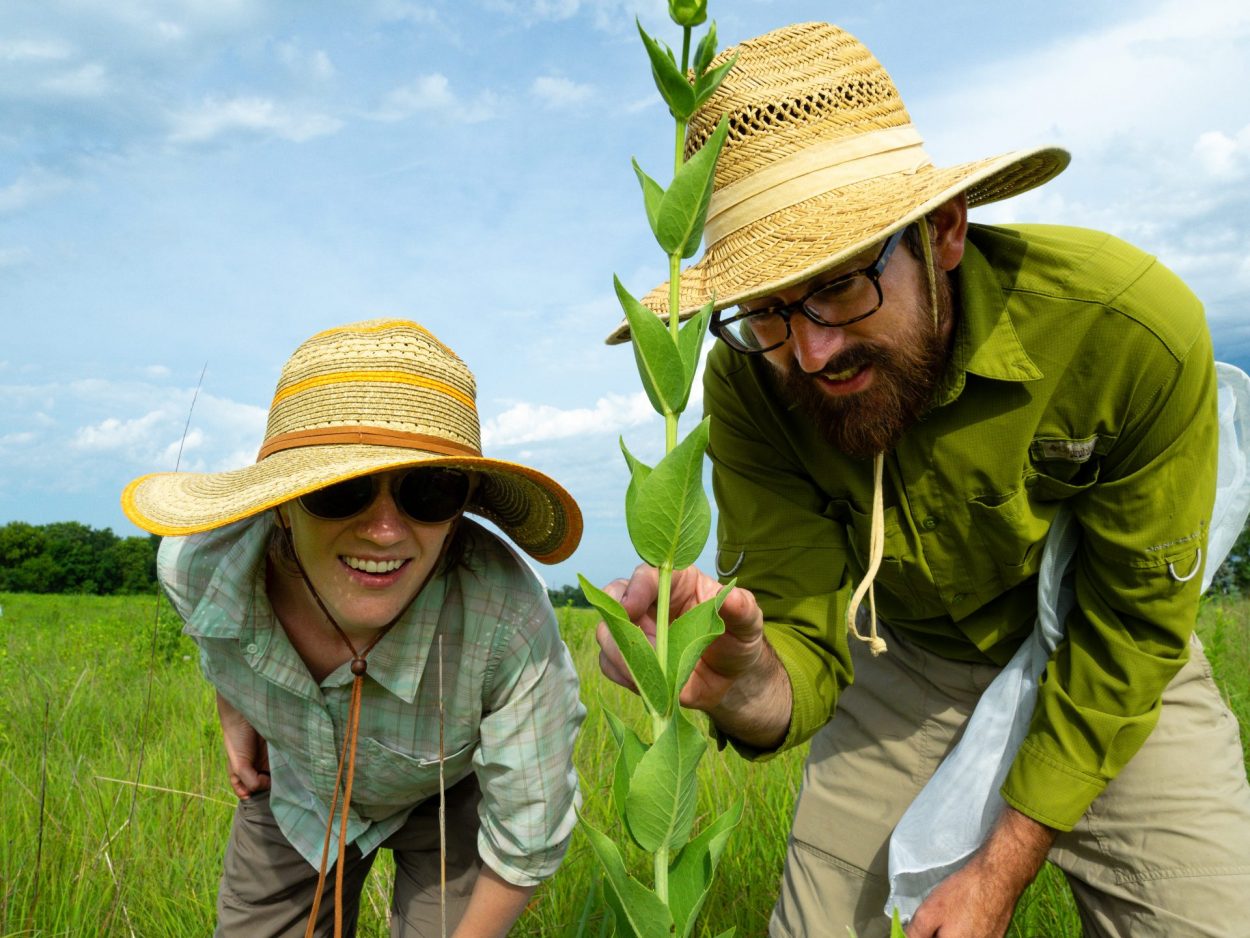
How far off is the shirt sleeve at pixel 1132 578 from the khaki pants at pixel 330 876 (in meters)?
1.20

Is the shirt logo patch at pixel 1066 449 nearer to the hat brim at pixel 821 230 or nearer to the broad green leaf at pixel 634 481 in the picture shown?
the hat brim at pixel 821 230

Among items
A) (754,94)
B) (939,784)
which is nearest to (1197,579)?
(939,784)

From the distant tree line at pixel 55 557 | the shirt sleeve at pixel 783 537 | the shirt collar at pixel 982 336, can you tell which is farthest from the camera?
the distant tree line at pixel 55 557

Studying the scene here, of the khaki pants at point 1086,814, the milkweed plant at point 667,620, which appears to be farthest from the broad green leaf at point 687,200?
the khaki pants at point 1086,814

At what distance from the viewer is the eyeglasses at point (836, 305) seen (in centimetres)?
173

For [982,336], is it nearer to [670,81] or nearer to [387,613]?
[387,613]

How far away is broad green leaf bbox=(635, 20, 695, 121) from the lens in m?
0.60

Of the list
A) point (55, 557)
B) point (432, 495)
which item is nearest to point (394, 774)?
point (432, 495)

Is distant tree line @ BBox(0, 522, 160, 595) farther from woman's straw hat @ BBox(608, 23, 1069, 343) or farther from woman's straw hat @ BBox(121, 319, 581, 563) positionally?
woman's straw hat @ BBox(608, 23, 1069, 343)

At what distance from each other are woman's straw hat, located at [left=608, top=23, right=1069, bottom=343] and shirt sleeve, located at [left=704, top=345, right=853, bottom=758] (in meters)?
0.40

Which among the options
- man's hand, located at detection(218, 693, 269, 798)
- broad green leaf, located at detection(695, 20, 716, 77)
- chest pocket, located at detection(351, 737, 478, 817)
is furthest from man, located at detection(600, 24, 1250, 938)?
man's hand, located at detection(218, 693, 269, 798)

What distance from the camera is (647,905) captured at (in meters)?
0.55

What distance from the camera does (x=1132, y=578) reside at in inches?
75.9

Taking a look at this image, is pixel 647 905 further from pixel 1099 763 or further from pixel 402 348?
pixel 1099 763
